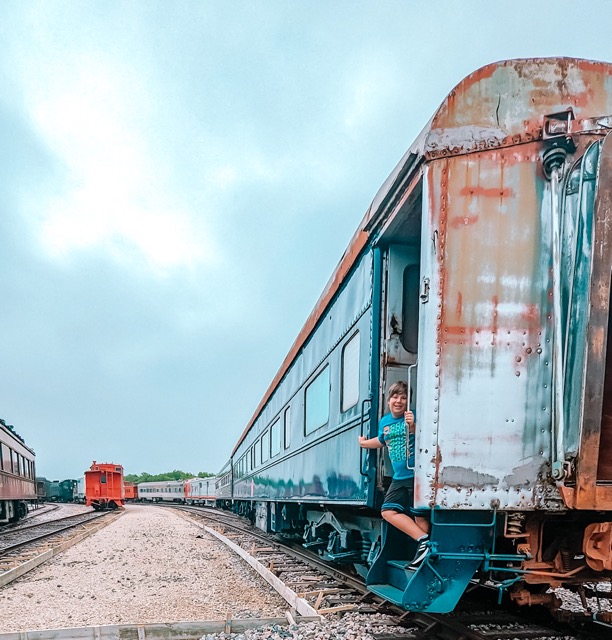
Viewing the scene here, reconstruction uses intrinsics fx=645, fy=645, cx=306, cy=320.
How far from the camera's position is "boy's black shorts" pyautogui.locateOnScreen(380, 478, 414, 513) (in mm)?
4164

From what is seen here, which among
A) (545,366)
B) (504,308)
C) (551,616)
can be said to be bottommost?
(551,616)

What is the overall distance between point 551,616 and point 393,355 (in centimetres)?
223

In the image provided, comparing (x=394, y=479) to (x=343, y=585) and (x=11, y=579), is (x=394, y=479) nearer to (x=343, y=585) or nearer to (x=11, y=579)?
(x=343, y=585)

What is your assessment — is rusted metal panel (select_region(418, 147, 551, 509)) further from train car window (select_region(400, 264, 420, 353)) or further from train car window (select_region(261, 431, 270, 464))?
train car window (select_region(261, 431, 270, 464))

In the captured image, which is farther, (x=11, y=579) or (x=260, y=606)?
(x=11, y=579)

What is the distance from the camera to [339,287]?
6.12 meters

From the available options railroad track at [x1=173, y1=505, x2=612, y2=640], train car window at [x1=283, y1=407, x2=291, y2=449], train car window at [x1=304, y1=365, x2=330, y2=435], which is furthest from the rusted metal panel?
train car window at [x1=283, y1=407, x2=291, y2=449]

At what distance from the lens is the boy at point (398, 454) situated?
399cm

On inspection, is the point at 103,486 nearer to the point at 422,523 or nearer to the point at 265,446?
the point at 265,446

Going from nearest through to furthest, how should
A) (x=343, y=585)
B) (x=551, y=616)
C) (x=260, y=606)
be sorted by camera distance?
(x=551, y=616), (x=260, y=606), (x=343, y=585)

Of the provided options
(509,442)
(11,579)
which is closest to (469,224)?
(509,442)

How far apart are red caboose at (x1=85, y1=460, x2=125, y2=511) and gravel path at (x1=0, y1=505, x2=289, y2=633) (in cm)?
2414

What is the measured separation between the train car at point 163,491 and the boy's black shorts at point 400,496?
44704mm

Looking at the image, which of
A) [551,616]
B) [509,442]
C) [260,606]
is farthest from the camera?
[260,606]
